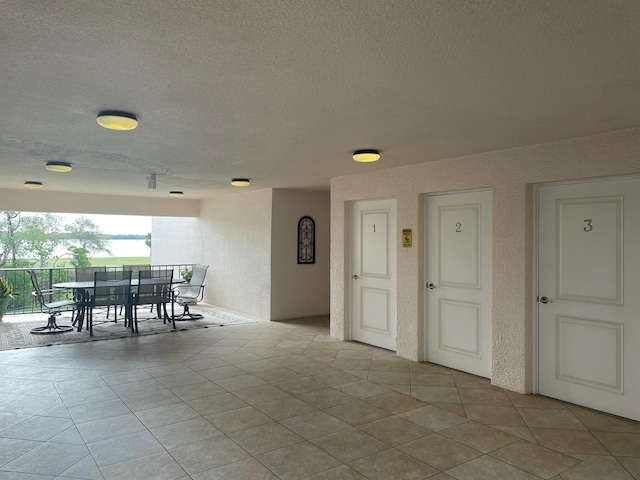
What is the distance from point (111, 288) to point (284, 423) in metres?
4.18

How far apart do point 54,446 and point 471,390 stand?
3.34 m

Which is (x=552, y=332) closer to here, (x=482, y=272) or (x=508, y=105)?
(x=482, y=272)

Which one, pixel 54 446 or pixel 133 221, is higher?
pixel 133 221

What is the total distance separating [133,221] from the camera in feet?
53.3

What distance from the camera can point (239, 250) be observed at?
840 centimetres

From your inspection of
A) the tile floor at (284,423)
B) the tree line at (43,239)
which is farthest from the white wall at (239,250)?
the tree line at (43,239)

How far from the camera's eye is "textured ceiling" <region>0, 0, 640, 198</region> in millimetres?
1729

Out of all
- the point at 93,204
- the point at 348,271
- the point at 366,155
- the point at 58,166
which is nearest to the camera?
the point at 366,155

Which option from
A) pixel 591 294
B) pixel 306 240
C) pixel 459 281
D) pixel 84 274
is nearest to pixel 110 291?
pixel 84 274

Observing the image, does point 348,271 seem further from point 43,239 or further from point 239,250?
point 43,239

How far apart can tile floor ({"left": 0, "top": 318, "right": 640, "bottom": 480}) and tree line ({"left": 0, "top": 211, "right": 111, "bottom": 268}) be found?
13731mm

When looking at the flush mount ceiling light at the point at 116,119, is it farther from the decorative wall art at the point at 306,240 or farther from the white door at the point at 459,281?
the decorative wall art at the point at 306,240

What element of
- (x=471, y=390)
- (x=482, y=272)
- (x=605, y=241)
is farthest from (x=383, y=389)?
(x=605, y=241)

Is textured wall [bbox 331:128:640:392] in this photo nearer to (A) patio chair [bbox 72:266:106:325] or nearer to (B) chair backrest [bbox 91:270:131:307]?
(B) chair backrest [bbox 91:270:131:307]
